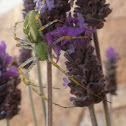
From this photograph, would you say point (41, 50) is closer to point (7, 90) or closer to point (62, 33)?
point (62, 33)

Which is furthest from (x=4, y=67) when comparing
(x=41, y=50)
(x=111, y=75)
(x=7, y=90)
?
(x=111, y=75)

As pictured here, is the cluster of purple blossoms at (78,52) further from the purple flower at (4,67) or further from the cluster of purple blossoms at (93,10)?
the purple flower at (4,67)

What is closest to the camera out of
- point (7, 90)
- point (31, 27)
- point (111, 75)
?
point (31, 27)

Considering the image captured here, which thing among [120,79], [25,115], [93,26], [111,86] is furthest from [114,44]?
[93,26]

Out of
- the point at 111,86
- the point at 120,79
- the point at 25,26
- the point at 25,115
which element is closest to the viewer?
the point at 25,26

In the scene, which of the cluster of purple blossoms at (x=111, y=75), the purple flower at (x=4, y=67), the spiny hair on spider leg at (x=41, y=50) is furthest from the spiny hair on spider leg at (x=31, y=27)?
the cluster of purple blossoms at (x=111, y=75)

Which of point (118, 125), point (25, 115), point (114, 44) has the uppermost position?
point (114, 44)

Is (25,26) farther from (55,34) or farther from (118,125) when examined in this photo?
(118,125)
